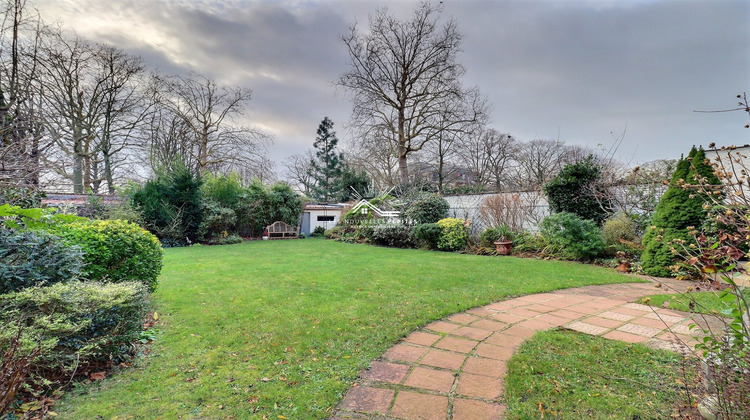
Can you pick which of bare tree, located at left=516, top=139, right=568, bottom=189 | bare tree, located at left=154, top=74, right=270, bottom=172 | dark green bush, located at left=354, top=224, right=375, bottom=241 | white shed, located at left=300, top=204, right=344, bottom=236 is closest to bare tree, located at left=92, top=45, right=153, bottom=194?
bare tree, located at left=154, top=74, right=270, bottom=172

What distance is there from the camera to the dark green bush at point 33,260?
→ 8.46 feet

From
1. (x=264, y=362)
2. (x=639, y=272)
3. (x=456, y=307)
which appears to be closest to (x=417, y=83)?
(x=639, y=272)

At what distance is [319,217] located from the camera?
54.4 ft

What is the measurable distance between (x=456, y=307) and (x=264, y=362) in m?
2.38

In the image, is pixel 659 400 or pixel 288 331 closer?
pixel 659 400

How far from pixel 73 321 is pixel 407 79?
58.7 ft

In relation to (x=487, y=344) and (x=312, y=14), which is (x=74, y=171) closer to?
(x=312, y=14)

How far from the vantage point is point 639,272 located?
20.3 feet

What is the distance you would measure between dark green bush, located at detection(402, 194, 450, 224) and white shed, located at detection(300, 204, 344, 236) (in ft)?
18.1

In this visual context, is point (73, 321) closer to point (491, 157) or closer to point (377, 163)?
point (377, 163)

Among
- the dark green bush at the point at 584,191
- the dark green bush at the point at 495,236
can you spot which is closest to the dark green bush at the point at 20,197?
the dark green bush at the point at 495,236

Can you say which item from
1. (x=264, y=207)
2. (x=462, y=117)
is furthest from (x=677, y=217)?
(x=264, y=207)

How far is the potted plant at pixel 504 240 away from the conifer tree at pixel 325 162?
17.0 metres

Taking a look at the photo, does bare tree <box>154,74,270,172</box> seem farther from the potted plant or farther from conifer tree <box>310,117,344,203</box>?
the potted plant
